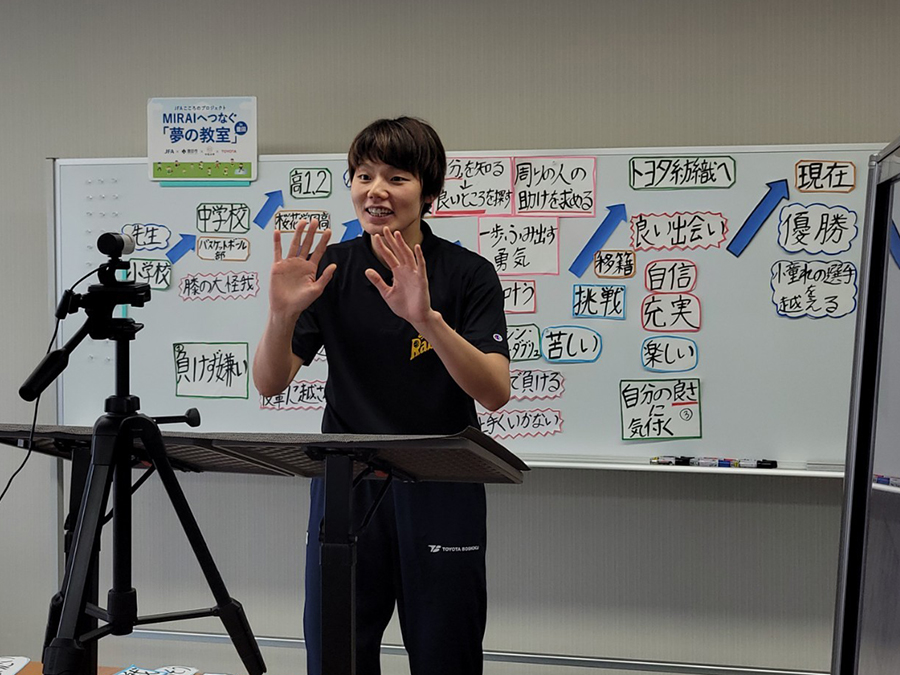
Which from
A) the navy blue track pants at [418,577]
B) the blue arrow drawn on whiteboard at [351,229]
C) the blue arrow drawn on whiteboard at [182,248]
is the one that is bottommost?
the navy blue track pants at [418,577]

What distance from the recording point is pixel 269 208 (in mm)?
2785

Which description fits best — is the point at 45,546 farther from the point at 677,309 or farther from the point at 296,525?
the point at 677,309

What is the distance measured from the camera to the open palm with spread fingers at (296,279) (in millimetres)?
1504

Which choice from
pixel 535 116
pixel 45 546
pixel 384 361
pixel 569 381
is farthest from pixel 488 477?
pixel 45 546

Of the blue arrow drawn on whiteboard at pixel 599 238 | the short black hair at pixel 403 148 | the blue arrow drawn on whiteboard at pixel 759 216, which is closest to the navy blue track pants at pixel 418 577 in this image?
the short black hair at pixel 403 148

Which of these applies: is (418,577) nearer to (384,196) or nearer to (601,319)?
(384,196)

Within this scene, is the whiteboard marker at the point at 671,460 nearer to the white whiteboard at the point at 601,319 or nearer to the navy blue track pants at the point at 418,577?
the white whiteboard at the point at 601,319

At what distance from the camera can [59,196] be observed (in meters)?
2.85

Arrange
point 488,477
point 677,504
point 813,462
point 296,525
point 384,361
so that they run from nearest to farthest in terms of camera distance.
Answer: point 488,477
point 384,361
point 813,462
point 677,504
point 296,525

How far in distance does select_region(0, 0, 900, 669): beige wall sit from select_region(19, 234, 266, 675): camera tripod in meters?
1.78

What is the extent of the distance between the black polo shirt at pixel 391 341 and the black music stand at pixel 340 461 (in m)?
0.36

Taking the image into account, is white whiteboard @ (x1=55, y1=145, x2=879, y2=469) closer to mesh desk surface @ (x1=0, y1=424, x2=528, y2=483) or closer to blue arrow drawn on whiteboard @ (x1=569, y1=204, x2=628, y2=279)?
blue arrow drawn on whiteboard @ (x1=569, y1=204, x2=628, y2=279)

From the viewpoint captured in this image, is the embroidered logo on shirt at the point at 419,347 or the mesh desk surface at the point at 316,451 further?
the embroidered logo on shirt at the point at 419,347

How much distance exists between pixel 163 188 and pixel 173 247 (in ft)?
0.59
